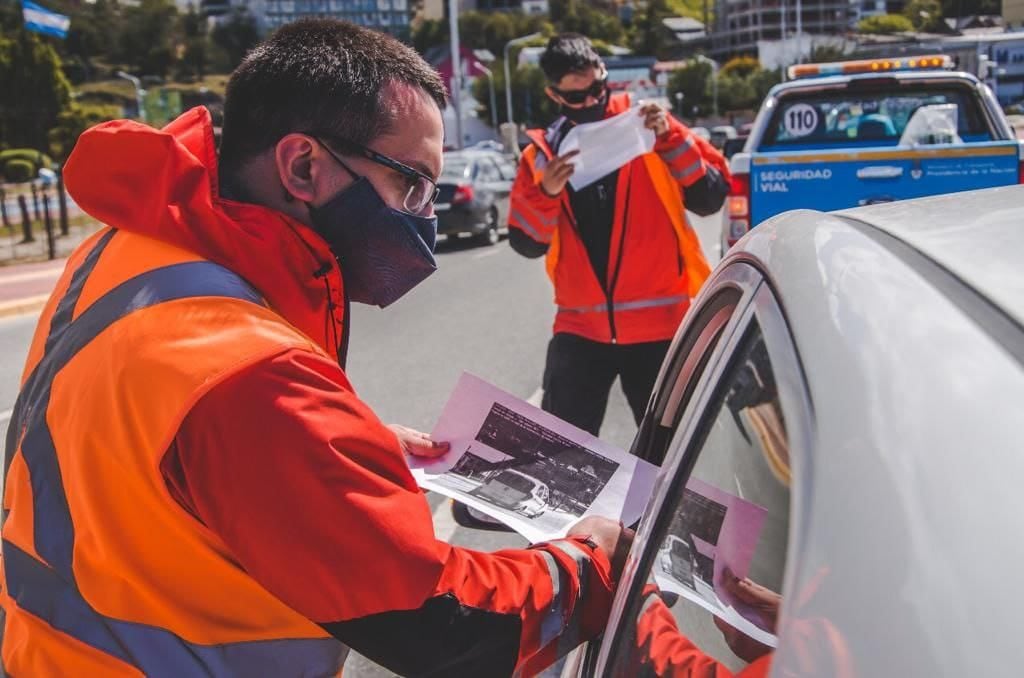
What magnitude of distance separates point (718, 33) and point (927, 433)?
172 meters

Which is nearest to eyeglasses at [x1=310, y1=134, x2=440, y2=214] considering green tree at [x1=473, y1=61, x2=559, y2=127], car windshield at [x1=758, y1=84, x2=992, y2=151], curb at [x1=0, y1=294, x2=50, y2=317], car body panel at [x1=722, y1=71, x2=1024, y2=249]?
car body panel at [x1=722, y1=71, x2=1024, y2=249]

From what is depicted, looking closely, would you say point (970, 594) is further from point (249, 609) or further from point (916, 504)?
point (249, 609)

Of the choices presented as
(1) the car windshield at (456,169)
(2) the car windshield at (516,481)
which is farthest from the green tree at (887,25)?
(2) the car windshield at (516,481)

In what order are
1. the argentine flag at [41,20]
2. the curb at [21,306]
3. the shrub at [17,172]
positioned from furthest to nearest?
the shrub at [17,172]
the argentine flag at [41,20]
the curb at [21,306]

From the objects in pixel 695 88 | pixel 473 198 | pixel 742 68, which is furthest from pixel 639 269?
pixel 742 68

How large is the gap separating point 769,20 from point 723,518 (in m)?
166

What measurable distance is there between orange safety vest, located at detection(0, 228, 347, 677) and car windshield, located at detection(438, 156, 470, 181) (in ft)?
52.7

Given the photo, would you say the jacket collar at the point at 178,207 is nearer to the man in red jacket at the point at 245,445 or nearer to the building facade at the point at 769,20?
the man in red jacket at the point at 245,445

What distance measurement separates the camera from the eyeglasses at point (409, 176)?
64.3 inches

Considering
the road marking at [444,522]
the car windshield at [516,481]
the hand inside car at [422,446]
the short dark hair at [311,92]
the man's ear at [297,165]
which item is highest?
the short dark hair at [311,92]

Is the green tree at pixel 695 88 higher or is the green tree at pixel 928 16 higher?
the green tree at pixel 928 16

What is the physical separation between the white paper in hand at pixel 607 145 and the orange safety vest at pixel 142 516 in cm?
242

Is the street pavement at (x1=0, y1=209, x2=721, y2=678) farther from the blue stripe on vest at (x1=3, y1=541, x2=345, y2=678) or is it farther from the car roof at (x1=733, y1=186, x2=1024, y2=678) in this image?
the car roof at (x1=733, y1=186, x2=1024, y2=678)

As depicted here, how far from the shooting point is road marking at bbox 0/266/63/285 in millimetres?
15031
